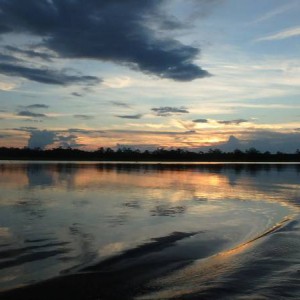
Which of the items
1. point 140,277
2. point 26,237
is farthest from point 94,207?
point 140,277

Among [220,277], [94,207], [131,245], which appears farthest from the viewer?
[94,207]

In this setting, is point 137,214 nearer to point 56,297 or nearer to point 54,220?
point 54,220

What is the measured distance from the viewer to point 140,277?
951cm

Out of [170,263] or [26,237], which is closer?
[170,263]

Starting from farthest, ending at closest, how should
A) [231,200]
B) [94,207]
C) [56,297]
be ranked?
[231,200] → [94,207] → [56,297]

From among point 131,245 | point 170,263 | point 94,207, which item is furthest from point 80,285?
point 94,207

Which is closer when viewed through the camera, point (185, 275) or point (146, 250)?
point (185, 275)

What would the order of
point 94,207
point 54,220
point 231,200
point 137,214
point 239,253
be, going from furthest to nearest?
1. point 231,200
2. point 94,207
3. point 137,214
4. point 54,220
5. point 239,253

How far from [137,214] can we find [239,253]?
778 centimetres

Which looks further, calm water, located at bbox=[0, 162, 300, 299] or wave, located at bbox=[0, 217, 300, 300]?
calm water, located at bbox=[0, 162, 300, 299]

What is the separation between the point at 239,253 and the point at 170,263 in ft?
7.43

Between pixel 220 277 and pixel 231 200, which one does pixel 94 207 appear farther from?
pixel 220 277

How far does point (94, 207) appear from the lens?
2116cm

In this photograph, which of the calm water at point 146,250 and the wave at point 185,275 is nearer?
the wave at point 185,275
